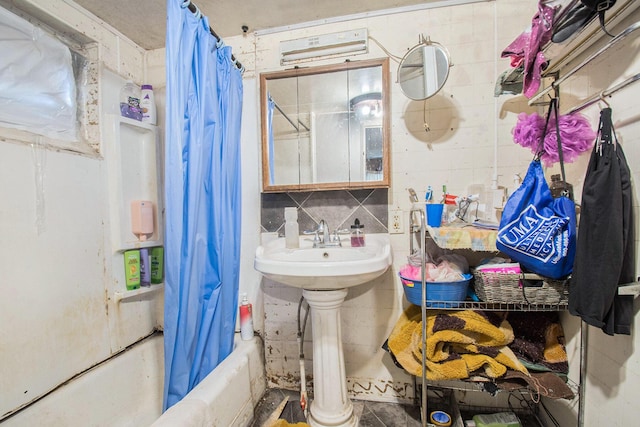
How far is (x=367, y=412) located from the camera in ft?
4.58

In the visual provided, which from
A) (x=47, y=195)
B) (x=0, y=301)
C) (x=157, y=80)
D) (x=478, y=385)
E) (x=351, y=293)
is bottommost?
(x=478, y=385)

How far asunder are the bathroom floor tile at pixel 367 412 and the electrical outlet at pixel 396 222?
0.93m

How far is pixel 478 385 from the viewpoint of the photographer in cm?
105

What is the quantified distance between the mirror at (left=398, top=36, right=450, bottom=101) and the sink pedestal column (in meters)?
0.99

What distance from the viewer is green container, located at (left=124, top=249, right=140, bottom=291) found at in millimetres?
1405

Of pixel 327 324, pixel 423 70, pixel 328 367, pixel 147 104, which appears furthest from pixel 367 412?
pixel 147 104

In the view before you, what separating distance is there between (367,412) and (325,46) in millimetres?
1934

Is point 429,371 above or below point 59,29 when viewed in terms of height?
below

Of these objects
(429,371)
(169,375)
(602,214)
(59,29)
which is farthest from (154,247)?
(602,214)

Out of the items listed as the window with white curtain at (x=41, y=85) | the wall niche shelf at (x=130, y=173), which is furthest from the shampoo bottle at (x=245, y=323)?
the window with white curtain at (x=41, y=85)

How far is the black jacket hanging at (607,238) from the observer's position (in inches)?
30.0

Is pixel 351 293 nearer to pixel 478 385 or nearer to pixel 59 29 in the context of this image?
pixel 478 385

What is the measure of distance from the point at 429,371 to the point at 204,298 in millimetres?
1007

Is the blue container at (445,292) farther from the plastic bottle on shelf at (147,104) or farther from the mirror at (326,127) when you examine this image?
the plastic bottle on shelf at (147,104)
